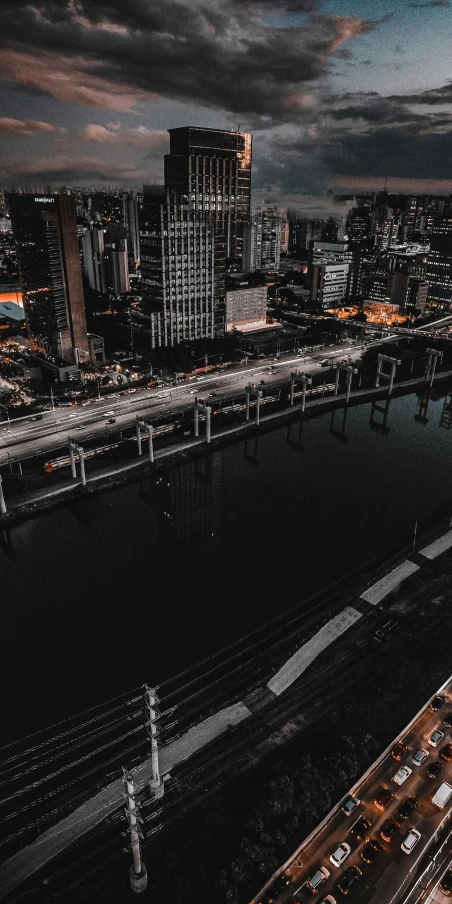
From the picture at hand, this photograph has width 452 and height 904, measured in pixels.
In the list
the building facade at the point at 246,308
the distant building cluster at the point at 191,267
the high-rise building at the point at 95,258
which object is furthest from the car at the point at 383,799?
the high-rise building at the point at 95,258

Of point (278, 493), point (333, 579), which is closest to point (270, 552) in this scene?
point (333, 579)

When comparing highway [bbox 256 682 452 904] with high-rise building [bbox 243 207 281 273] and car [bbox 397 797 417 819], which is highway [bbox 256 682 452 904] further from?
high-rise building [bbox 243 207 281 273]

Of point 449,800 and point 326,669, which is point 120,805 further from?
point 449,800

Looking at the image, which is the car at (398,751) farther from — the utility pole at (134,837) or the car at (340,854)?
the utility pole at (134,837)

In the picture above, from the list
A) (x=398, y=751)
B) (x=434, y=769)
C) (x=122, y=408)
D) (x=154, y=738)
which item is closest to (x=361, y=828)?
(x=398, y=751)

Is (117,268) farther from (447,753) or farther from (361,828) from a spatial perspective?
(361,828)

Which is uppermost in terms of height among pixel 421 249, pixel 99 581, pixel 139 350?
pixel 421 249
